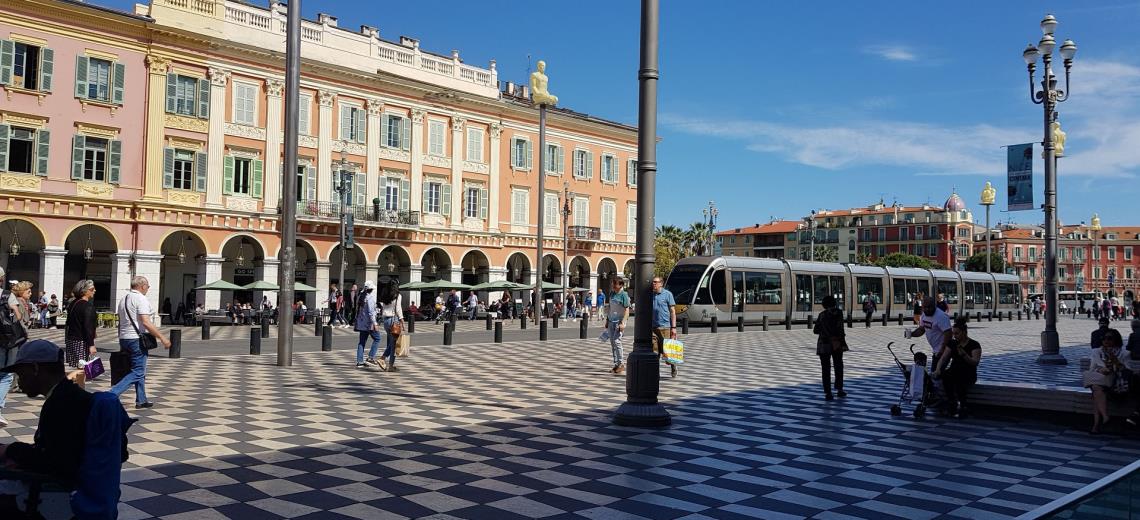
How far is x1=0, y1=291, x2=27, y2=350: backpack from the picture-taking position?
379 inches

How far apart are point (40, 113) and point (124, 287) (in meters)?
7.14

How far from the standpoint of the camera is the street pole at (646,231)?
9469 mm

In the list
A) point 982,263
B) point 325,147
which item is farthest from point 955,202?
point 325,147

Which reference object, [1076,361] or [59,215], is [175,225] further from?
[1076,361]

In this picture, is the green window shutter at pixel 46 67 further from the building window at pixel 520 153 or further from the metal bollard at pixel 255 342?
the building window at pixel 520 153

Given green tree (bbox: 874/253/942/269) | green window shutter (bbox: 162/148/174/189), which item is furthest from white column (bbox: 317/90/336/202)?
green tree (bbox: 874/253/942/269)

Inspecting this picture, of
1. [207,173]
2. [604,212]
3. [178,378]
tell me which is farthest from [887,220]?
[178,378]

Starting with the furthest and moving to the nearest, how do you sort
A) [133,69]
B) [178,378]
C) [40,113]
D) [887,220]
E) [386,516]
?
[887,220]
[133,69]
[40,113]
[178,378]
[386,516]

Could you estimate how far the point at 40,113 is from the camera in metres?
31.1

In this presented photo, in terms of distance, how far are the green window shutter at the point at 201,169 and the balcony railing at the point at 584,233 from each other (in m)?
20.5

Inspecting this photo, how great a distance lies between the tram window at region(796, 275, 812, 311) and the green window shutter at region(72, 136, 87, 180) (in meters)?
29.7

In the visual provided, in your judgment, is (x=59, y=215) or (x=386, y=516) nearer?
(x=386, y=516)

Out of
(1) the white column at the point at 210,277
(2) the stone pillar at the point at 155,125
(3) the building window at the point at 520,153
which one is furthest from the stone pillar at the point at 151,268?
(3) the building window at the point at 520,153

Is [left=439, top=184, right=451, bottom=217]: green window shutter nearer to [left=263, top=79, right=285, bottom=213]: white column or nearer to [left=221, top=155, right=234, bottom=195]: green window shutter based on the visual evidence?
[left=263, top=79, right=285, bottom=213]: white column
